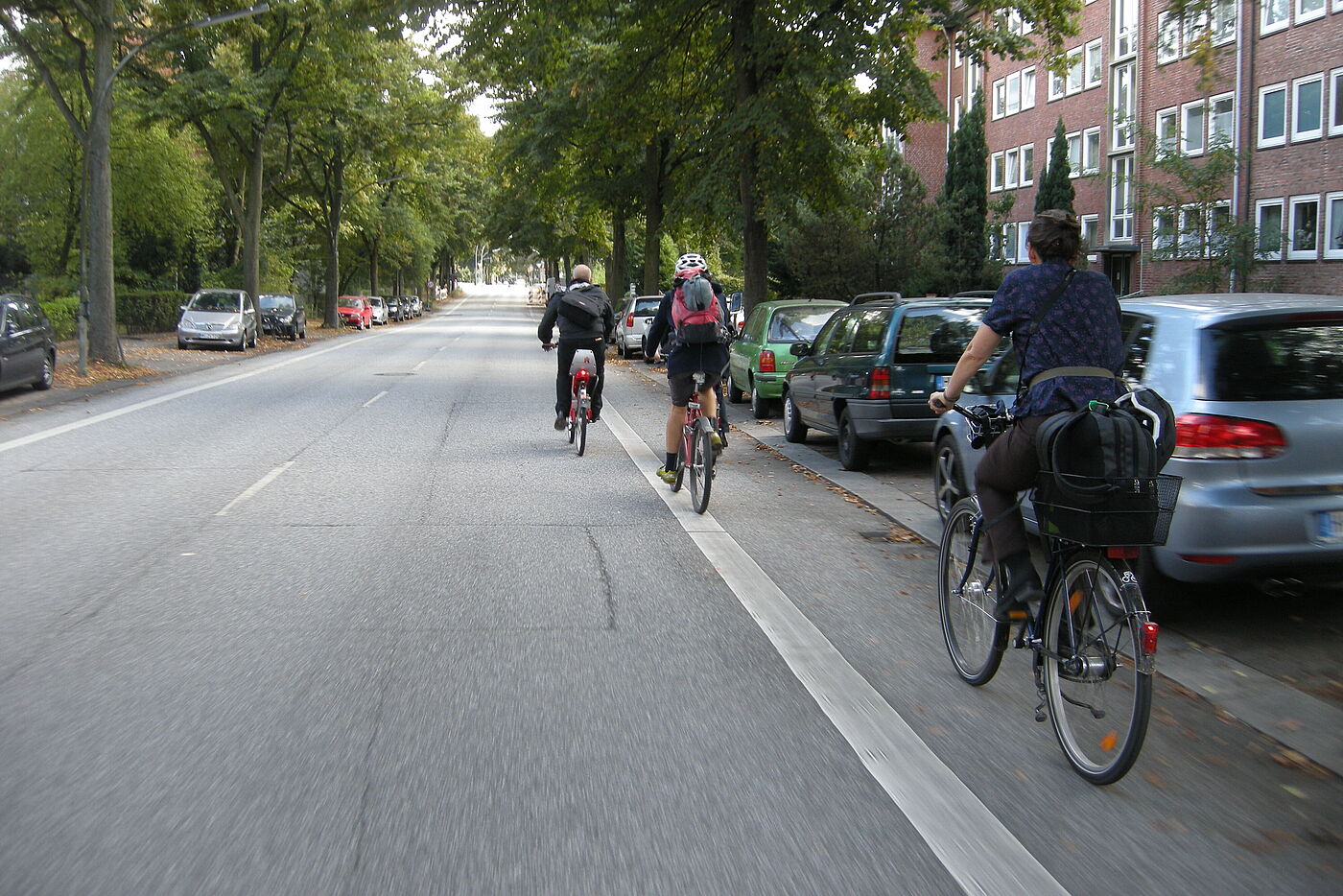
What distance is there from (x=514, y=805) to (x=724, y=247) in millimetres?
47882

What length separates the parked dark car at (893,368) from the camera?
11125 mm

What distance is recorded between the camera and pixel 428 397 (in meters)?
18.4

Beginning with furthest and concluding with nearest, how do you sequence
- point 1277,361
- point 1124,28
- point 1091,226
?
point 1091,226 < point 1124,28 < point 1277,361

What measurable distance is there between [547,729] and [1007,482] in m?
1.86

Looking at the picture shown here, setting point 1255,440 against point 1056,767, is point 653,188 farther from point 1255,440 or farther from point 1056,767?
point 1056,767

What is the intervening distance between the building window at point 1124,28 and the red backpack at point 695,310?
35355 millimetres

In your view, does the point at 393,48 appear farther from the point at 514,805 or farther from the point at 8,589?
the point at 514,805

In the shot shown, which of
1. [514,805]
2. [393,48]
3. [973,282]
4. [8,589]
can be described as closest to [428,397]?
[8,589]

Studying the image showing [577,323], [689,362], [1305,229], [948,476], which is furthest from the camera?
[1305,229]

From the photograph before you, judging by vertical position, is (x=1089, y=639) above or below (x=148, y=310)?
below

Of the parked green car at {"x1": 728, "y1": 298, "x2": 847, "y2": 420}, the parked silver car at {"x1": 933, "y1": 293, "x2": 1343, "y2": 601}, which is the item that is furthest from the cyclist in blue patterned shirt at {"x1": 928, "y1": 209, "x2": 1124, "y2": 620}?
the parked green car at {"x1": 728, "y1": 298, "x2": 847, "y2": 420}

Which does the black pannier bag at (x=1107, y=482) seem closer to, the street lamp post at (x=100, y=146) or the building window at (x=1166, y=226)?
the street lamp post at (x=100, y=146)

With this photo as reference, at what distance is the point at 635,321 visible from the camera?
106ft

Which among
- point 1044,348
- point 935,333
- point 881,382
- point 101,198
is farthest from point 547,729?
point 101,198
